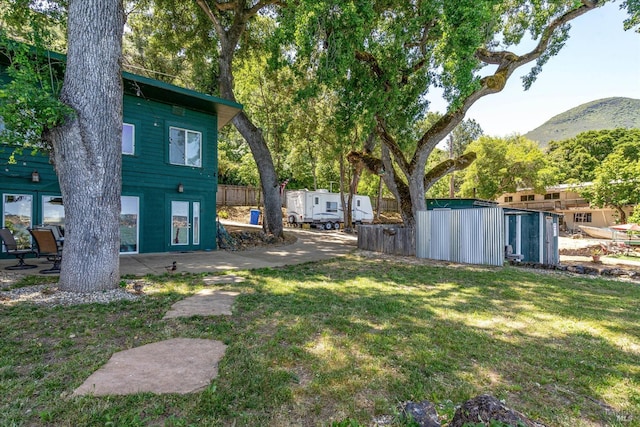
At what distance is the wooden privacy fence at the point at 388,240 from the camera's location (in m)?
11.1

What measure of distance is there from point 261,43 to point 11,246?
1241 cm

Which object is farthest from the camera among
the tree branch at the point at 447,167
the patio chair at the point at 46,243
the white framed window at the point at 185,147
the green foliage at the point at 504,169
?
the green foliage at the point at 504,169

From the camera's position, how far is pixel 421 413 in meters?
2.00

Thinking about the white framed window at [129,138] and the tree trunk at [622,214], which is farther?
the tree trunk at [622,214]

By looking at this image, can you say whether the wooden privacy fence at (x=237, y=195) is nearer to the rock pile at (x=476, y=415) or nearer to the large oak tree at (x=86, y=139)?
the large oak tree at (x=86, y=139)

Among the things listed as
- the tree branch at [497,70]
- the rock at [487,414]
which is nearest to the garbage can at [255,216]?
the tree branch at [497,70]

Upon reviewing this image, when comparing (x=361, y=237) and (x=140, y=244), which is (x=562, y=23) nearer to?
(x=361, y=237)

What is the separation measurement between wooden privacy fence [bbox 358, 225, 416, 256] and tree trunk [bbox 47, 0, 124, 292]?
28.5ft

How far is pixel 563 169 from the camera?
118 feet

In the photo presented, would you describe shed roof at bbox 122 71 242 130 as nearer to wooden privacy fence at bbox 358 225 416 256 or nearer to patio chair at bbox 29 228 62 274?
patio chair at bbox 29 228 62 274

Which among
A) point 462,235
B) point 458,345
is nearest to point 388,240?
point 462,235

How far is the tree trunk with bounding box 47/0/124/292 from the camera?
4.90m

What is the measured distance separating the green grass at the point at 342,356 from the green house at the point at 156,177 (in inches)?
223

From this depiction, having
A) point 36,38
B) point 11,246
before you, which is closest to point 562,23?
point 36,38
